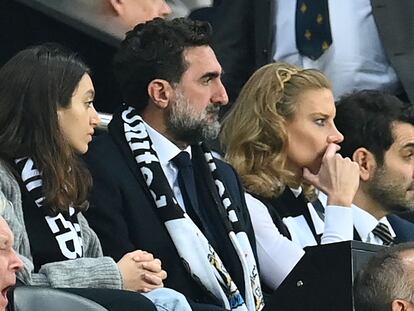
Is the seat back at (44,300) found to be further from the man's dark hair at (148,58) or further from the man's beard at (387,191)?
the man's beard at (387,191)

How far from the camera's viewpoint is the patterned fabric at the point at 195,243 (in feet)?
19.7

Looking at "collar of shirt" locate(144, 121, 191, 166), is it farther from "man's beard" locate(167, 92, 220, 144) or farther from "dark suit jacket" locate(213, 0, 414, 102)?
"dark suit jacket" locate(213, 0, 414, 102)

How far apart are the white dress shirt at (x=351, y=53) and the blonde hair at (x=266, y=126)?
594 mm

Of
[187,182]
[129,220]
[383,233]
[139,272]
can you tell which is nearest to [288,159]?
[383,233]

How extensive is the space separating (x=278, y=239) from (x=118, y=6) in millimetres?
1357

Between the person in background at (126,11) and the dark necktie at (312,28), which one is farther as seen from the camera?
the dark necktie at (312,28)

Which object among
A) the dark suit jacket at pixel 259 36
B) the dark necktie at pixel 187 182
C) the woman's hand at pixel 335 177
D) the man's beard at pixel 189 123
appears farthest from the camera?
the dark suit jacket at pixel 259 36

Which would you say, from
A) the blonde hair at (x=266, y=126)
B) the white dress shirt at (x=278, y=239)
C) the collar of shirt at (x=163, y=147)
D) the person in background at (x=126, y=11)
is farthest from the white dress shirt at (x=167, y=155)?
the person in background at (x=126, y=11)

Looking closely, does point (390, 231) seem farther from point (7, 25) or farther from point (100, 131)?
point (7, 25)

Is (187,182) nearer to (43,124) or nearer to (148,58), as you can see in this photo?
(148,58)

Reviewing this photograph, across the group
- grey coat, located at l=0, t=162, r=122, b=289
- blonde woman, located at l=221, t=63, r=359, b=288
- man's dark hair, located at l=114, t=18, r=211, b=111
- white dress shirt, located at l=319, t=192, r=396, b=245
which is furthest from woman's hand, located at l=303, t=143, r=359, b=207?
grey coat, located at l=0, t=162, r=122, b=289

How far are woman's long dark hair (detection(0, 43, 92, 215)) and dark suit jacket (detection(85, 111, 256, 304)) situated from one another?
8.1 inches

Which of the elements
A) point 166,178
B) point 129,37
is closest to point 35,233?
point 166,178

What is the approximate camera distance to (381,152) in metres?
7.24
